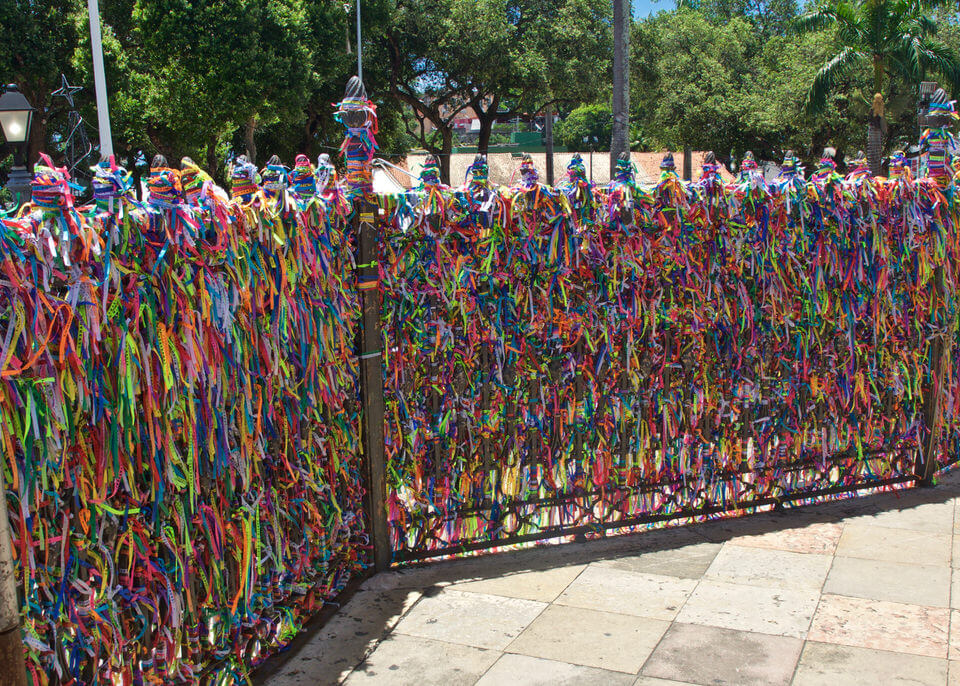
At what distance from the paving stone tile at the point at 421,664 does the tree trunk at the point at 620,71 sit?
13.4 m

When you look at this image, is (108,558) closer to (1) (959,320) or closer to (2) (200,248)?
(2) (200,248)

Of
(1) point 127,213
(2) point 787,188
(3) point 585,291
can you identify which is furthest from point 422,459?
(2) point 787,188

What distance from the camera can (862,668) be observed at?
3430 millimetres

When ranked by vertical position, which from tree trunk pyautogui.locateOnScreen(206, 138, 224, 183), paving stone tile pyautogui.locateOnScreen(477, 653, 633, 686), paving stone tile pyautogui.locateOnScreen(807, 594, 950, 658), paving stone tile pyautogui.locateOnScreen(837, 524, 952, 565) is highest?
tree trunk pyautogui.locateOnScreen(206, 138, 224, 183)

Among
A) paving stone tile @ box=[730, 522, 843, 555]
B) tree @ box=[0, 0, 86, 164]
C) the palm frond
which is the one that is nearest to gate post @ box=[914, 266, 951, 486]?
paving stone tile @ box=[730, 522, 843, 555]

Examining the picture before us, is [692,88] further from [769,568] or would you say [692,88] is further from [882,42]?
[769,568]

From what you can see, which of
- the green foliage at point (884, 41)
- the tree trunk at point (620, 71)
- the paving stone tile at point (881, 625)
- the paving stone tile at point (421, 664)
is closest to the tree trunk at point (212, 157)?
the tree trunk at point (620, 71)

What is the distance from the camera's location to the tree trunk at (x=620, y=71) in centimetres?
1642

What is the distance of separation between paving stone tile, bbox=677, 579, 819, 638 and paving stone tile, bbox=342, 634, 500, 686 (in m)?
0.98

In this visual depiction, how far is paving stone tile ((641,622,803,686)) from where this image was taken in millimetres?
3373

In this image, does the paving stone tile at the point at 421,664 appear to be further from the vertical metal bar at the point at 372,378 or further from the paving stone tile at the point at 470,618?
the vertical metal bar at the point at 372,378

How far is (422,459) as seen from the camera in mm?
4359

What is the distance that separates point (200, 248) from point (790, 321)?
11.2 ft

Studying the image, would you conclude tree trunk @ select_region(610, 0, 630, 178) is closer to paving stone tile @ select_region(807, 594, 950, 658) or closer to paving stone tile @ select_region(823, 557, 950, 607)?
paving stone tile @ select_region(823, 557, 950, 607)
